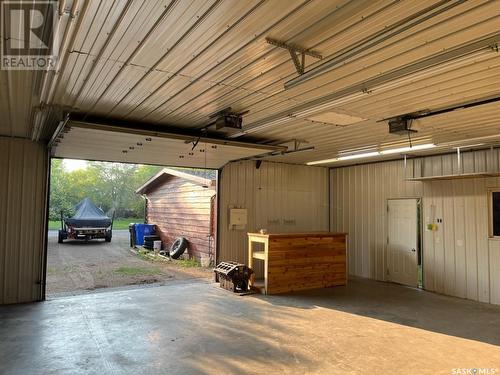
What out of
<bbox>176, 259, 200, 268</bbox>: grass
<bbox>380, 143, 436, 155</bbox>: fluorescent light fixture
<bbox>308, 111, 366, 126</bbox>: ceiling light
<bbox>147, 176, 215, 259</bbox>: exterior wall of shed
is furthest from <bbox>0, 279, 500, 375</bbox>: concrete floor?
<bbox>147, 176, 215, 259</bbox>: exterior wall of shed

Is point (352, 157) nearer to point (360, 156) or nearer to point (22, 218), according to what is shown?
point (360, 156)

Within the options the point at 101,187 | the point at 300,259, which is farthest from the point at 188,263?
the point at 101,187

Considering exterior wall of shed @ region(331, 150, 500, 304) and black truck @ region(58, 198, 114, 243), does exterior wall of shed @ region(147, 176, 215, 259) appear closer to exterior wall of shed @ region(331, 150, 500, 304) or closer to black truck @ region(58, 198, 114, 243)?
black truck @ region(58, 198, 114, 243)

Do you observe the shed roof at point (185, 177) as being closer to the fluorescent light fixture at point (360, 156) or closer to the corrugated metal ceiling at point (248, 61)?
the fluorescent light fixture at point (360, 156)

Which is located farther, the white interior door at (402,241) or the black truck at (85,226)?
the black truck at (85,226)

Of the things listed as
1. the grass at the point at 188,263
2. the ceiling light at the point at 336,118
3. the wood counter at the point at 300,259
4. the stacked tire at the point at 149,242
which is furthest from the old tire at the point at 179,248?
the ceiling light at the point at 336,118

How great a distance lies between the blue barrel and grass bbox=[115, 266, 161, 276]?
473 cm

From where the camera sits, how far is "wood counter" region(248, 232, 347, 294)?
7.27 meters

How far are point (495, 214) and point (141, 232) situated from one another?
12405 millimetres

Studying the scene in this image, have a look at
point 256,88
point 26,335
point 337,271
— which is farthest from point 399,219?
point 26,335

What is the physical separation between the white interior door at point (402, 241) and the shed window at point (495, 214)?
5.01 feet

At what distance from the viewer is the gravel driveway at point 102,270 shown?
7969 millimetres

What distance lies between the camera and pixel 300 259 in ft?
25.0

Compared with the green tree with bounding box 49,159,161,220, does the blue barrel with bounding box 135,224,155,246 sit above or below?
below
